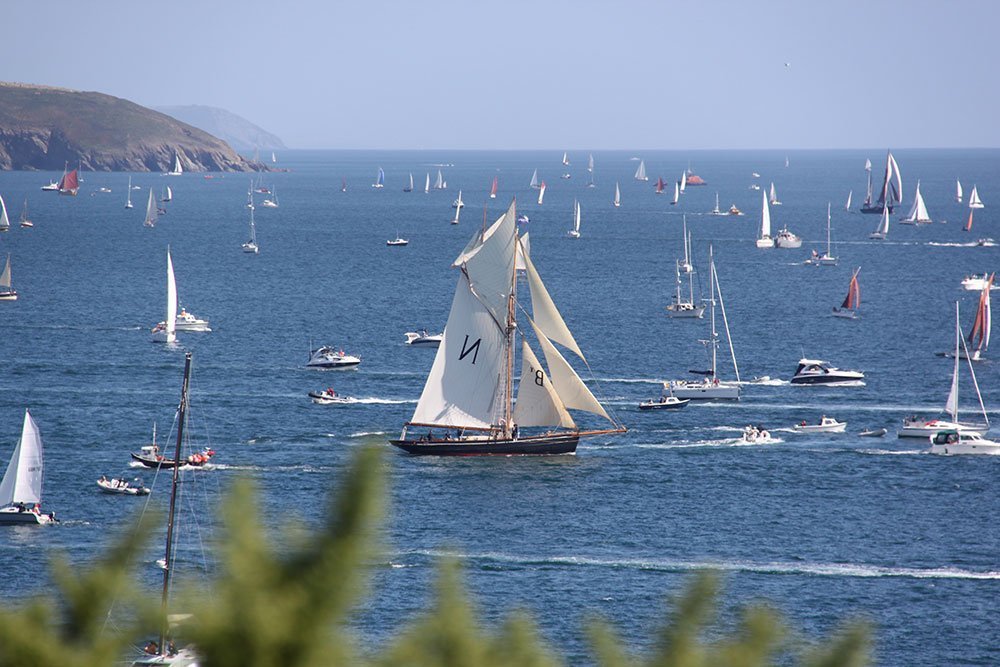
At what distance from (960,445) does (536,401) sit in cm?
2262

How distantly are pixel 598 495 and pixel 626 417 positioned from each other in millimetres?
17870

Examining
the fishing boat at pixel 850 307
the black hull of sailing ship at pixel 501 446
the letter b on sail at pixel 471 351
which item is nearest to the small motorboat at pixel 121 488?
the black hull of sailing ship at pixel 501 446

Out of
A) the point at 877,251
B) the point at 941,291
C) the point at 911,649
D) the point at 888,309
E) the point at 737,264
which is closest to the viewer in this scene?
the point at 911,649

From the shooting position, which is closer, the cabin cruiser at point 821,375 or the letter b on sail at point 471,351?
the letter b on sail at point 471,351

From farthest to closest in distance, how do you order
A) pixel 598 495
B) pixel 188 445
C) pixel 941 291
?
pixel 941 291 < pixel 188 445 < pixel 598 495

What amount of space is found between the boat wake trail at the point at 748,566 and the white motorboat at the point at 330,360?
43309 millimetres

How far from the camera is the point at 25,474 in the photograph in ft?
192

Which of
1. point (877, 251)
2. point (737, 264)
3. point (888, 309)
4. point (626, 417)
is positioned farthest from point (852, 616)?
point (877, 251)

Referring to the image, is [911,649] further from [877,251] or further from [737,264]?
[877,251]

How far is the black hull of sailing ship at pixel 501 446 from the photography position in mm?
75125

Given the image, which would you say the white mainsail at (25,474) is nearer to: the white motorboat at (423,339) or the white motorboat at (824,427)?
the white motorboat at (824,427)

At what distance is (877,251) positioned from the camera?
193m

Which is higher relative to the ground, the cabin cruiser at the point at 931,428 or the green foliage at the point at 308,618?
the green foliage at the point at 308,618

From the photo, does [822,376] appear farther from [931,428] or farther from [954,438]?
[954,438]
